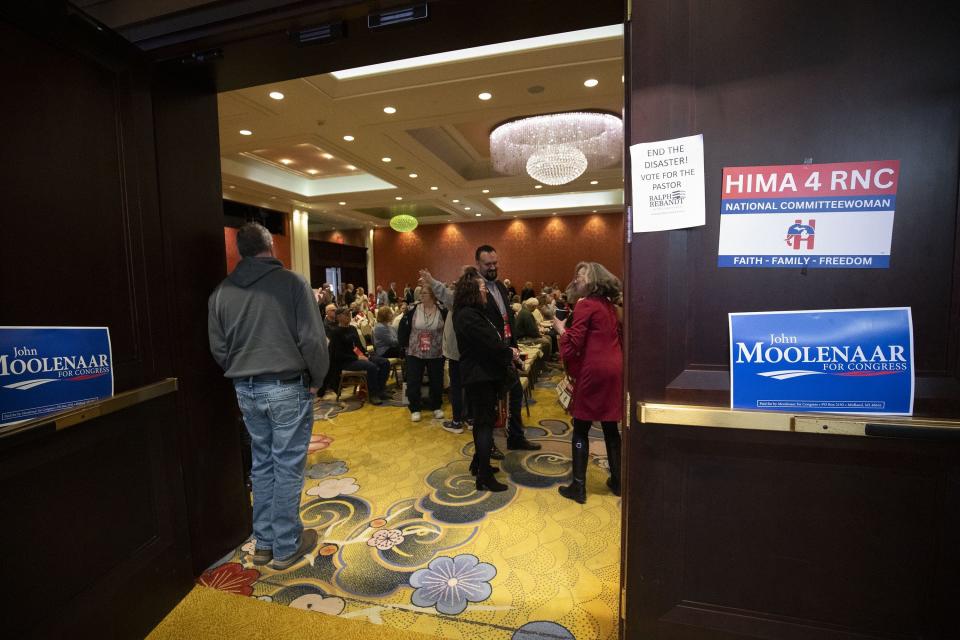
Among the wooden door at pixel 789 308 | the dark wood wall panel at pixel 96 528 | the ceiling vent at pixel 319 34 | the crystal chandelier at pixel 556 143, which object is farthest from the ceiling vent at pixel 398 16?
the crystal chandelier at pixel 556 143

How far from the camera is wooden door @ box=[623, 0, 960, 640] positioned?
114 centimetres

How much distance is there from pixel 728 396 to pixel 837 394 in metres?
0.29

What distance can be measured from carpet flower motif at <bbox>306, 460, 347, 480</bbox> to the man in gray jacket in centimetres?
96

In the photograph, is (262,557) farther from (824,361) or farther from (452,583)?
(824,361)

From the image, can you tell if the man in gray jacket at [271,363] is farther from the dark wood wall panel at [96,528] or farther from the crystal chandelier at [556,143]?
the crystal chandelier at [556,143]

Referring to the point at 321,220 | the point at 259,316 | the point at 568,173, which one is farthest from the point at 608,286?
the point at 321,220

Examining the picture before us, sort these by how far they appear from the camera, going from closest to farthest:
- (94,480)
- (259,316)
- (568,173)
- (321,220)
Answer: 1. (94,480)
2. (259,316)
3. (568,173)
4. (321,220)

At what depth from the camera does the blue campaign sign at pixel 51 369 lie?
4.24 ft

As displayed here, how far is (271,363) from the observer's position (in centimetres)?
201

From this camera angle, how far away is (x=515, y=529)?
7.89ft

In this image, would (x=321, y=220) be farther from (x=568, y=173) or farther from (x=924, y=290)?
(x=924, y=290)

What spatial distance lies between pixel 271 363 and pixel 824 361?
216 centimetres

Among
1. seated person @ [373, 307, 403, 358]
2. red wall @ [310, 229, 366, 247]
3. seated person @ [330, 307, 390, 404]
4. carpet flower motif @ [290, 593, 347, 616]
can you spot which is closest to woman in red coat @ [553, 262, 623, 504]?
carpet flower motif @ [290, 593, 347, 616]

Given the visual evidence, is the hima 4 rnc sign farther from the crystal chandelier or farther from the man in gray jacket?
the crystal chandelier
